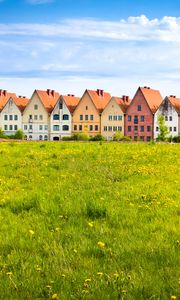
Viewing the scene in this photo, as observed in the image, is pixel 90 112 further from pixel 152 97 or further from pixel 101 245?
pixel 101 245

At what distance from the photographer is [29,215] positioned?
10508 mm

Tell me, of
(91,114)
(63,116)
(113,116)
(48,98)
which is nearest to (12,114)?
(48,98)

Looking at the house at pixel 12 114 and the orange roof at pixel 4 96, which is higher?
the orange roof at pixel 4 96

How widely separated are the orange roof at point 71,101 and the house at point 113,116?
7020 mm

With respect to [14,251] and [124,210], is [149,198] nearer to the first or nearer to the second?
[124,210]

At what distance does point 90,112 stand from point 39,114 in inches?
465

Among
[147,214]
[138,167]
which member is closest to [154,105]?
[138,167]

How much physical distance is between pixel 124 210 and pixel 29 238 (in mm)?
2507

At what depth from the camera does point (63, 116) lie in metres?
106

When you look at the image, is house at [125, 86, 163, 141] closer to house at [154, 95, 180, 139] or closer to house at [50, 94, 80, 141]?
house at [154, 95, 180, 139]

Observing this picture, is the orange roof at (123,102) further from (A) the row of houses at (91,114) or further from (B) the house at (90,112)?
(B) the house at (90,112)

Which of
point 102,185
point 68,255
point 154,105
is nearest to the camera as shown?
point 68,255

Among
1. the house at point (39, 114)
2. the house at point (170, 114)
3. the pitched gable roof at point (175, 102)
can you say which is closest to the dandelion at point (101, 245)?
the house at point (170, 114)

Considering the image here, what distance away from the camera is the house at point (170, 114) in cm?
9994
